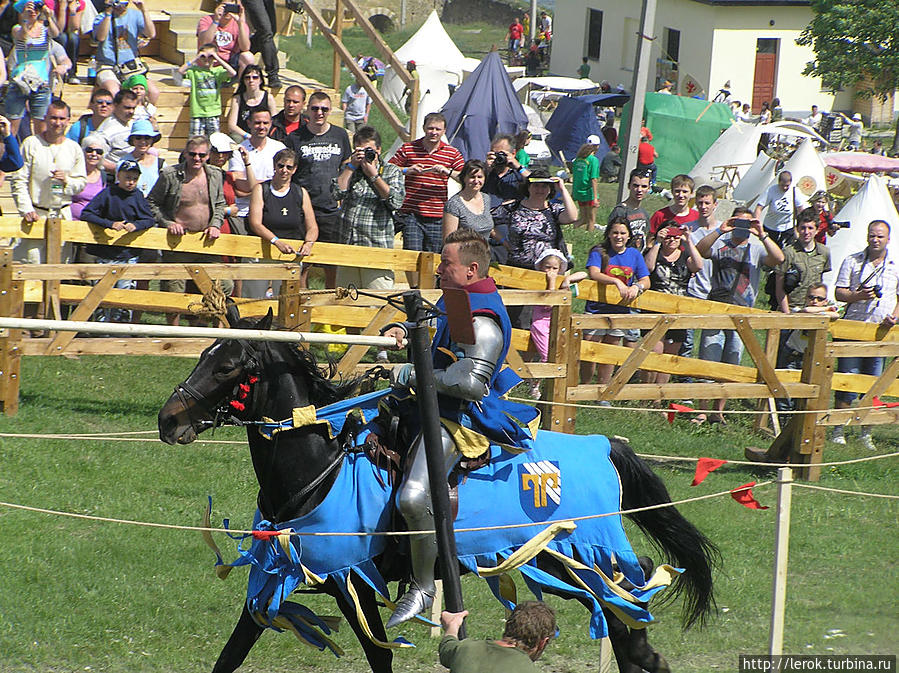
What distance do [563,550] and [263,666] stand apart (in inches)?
73.0

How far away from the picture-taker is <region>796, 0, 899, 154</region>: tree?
36.7 metres

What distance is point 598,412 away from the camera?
1074 cm

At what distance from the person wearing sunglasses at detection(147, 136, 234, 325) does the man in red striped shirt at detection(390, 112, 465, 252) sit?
1796 millimetres

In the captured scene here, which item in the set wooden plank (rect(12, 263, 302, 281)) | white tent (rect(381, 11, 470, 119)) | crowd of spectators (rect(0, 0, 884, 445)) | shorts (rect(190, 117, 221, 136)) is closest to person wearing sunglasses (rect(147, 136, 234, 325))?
crowd of spectators (rect(0, 0, 884, 445))

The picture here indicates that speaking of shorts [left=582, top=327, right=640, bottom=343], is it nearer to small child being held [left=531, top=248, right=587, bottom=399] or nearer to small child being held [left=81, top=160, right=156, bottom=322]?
small child being held [left=531, top=248, right=587, bottom=399]

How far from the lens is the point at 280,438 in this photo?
5422 mm

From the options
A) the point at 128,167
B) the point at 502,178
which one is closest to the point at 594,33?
the point at 502,178

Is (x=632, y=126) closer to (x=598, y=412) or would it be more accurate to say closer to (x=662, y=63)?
(x=598, y=412)

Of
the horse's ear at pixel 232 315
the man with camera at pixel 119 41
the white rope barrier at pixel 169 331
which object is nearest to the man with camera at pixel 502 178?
the man with camera at pixel 119 41

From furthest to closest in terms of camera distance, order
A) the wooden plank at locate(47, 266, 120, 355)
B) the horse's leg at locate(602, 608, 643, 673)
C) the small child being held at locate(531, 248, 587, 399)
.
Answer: the small child being held at locate(531, 248, 587, 399)
the wooden plank at locate(47, 266, 120, 355)
the horse's leg at locate(602, 608, 643, 673)

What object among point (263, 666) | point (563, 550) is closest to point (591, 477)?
point (563, 550)

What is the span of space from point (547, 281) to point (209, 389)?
5688mm

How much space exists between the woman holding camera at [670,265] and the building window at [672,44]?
3327cm

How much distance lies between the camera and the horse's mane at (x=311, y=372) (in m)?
5.47
